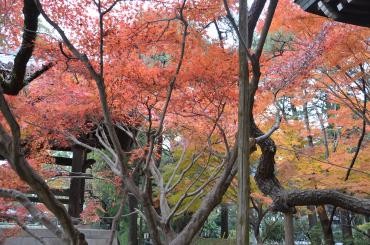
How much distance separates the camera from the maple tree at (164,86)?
5004 mm

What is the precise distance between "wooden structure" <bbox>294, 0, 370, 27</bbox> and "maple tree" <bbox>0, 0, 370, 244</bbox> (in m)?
0.51

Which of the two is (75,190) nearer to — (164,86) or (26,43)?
(164,86)

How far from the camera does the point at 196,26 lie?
23.2 feet

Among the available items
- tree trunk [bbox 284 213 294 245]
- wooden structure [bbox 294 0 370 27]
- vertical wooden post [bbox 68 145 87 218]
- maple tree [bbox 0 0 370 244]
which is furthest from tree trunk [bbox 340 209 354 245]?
wooden structure [bbox 294 0 370 27]

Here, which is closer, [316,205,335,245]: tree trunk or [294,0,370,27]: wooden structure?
[294,0,370,27]: wooden structure

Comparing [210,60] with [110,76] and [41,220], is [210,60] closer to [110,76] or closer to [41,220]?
[110,76]

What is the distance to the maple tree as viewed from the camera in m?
5.00

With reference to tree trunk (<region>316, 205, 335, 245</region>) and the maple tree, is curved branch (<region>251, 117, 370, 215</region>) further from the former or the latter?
tree trunk (<region>316, 205, 335, 245</region>)

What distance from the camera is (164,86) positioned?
694cm

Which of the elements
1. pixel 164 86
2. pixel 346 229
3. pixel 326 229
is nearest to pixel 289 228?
pixel 164 86

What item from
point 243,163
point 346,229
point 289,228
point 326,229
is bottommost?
point 346,229

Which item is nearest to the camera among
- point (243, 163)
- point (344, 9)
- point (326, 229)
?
point (243, 163)

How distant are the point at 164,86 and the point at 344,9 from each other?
349 centimetres

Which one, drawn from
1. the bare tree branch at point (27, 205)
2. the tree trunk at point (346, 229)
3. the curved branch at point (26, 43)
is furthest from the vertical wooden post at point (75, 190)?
the tree trunk at point (346, 229)
